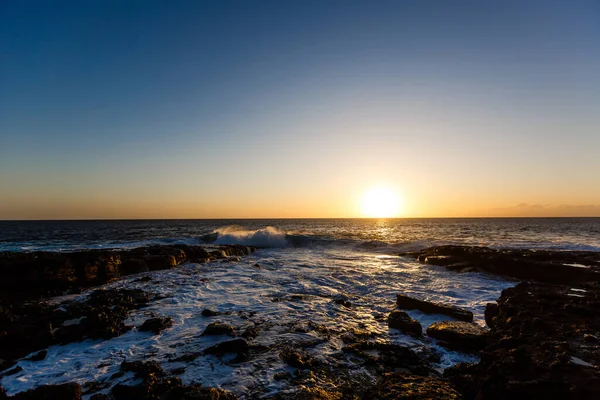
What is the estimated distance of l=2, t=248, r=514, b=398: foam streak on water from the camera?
5.90 m

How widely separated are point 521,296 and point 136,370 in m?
8.83

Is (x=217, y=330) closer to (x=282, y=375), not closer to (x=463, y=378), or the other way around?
(x=282, y=375)

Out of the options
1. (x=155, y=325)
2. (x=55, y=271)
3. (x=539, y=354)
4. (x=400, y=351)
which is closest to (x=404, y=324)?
(x=400, y=351)

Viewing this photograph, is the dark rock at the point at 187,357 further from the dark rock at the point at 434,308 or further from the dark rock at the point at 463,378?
the dark rock at the point at 434,308

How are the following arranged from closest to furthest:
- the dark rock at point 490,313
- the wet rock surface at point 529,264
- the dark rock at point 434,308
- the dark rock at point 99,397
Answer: the dark rock at point 99,397 → the dark rock at point 490,313 → the dark rock at point 434,308 → the wet rock surface at point 529,264

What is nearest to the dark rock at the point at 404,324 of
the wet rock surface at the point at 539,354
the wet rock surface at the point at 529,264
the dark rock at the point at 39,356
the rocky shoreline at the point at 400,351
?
the rocky shoreline at the point at 400,351

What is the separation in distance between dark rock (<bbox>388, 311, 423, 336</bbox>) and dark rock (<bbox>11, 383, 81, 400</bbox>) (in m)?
7.01

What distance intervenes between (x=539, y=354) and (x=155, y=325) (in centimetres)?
840

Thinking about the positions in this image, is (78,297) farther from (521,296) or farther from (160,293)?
(521,296)

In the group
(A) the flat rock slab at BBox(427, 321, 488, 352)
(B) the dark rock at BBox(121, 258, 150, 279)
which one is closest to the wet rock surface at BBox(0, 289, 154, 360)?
(B) the dark rock at BBox(121, 258, 150, 279)

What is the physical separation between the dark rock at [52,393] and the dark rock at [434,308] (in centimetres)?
888

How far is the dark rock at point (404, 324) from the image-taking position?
25.8ft

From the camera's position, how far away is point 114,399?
495cm

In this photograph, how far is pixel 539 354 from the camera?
14.8ft
